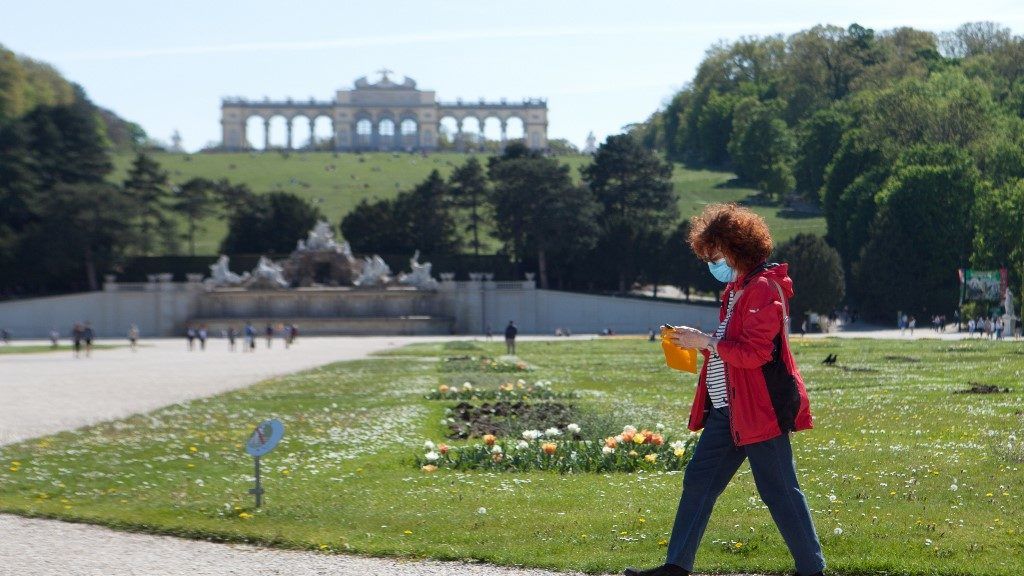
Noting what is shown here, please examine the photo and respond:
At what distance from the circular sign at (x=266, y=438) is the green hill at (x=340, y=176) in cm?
7519

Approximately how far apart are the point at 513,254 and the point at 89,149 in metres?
26.0

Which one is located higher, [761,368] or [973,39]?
[973,39]

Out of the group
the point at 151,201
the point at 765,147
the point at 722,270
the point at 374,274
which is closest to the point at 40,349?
the point at 374,274

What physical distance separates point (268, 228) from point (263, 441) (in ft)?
242

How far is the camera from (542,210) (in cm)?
7419

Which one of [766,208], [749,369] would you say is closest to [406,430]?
[749,369]

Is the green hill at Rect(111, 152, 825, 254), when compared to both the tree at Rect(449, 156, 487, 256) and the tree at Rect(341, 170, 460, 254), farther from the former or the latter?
the tree at Rect(449, 156, 487, 256)

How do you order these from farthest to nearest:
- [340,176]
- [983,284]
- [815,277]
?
1. [340,176]
2. [815,277]
3. [983,284]

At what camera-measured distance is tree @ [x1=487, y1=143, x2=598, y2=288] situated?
7388 cm

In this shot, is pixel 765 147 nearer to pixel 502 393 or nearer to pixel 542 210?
pixel 542 210

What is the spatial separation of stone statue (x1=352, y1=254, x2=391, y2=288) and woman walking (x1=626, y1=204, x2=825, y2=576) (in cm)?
6601

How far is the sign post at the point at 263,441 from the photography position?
424 inches

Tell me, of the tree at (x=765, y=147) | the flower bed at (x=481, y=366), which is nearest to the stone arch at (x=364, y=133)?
the tree at (x=765, y=147)

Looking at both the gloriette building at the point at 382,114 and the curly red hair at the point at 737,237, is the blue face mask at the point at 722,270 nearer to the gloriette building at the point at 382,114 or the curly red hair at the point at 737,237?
the curly red hair at the point at 737,237
